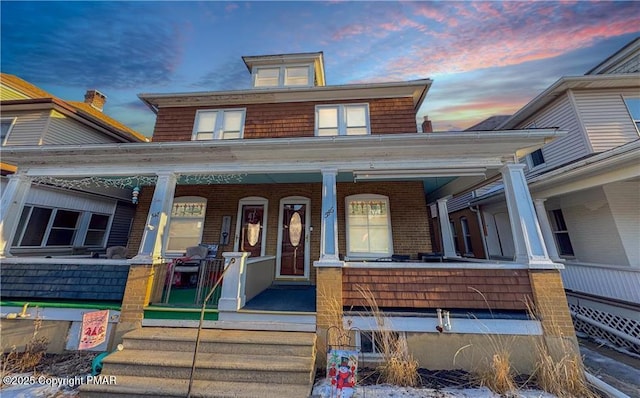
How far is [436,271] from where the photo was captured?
4.26 m

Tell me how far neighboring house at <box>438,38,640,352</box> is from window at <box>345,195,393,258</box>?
4376mm

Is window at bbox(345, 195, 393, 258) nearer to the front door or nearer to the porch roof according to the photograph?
the front door

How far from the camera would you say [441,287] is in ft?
13.8

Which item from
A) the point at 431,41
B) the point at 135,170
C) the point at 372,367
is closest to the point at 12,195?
the point at 135,170

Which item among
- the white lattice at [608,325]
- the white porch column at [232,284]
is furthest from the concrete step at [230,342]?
the white lattice at [608,325]

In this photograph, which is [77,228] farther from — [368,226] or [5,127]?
[368,226]

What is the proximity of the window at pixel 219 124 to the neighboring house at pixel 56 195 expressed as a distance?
6008mm

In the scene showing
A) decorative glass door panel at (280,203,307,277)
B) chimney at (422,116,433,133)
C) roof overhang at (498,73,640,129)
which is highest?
chimney at (422,116,433,133)

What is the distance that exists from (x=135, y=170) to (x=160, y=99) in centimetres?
389

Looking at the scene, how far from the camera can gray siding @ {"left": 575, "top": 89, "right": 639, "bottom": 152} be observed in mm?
7355

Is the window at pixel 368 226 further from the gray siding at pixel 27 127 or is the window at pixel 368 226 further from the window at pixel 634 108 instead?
the gray siding at pixel 27 127

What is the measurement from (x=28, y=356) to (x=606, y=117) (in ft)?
52.8

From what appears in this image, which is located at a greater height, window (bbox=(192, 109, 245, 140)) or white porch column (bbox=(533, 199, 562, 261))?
window (bbox=(192, 109, 245, 140))

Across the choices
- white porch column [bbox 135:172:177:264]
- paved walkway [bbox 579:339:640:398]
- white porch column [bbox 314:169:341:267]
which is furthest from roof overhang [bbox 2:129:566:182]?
paved walkway [bbox 579:339:640:398]
